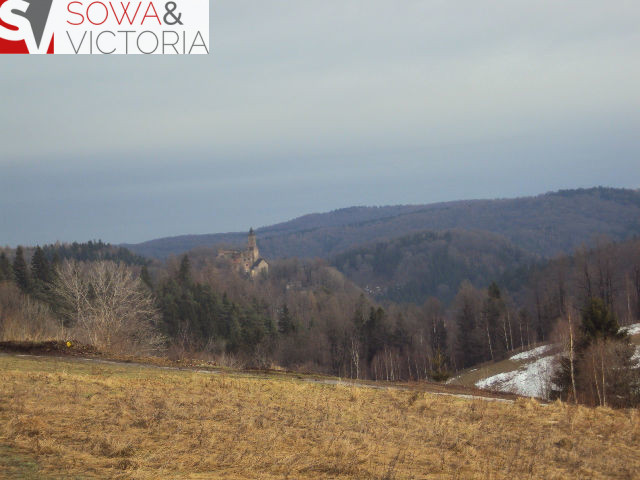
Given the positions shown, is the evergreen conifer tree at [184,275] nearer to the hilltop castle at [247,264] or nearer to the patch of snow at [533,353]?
the patch of snow at [533,353]

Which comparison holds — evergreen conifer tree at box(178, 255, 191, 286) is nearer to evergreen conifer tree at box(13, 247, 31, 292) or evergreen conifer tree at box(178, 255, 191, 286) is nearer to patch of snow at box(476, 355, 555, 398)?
evergreen conifer tree at box(13, 247, 31, 292)

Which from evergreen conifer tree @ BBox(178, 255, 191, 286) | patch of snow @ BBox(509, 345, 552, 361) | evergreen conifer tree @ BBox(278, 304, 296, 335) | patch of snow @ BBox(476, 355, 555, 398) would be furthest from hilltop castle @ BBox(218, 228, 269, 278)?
patch of snow @ BBox(476, 355, 555, 398)

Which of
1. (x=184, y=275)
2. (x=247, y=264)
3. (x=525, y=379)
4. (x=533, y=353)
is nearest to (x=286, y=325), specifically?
(x=184, y=275)

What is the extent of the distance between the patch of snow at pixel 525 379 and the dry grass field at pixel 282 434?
33.3 meters

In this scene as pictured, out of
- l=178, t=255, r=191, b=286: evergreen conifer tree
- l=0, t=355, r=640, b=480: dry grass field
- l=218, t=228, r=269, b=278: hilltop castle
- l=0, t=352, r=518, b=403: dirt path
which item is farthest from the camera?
l=218, t=228, r=269, b=278: hilltop castle

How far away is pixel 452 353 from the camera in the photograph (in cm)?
8606

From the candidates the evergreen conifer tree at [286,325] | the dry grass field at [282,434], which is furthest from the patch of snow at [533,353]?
the dry grass field at [282,434]

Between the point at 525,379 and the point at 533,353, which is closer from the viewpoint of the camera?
the point at 525,379

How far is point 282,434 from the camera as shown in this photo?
421 inches

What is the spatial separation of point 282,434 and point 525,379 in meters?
43.0

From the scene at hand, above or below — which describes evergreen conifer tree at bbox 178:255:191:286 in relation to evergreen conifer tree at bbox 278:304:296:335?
above

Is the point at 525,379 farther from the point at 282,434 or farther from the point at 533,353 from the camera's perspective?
the point at 282,434

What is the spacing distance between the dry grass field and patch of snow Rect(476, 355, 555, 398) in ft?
109

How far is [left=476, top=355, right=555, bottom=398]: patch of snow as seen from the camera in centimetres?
4634
